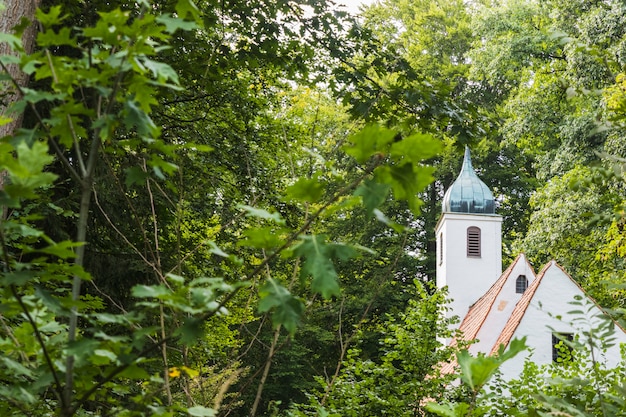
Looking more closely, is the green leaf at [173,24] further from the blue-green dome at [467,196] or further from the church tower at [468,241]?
the blue-green dome at [467,196]

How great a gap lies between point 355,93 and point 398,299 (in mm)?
17385

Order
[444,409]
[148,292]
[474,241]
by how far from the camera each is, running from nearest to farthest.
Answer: [148,292] < [444,409] < [474,241]

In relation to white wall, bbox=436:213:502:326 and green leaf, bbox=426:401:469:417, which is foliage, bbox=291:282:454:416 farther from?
white wall, bbox=436:213:502:326

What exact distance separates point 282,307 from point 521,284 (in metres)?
19.6

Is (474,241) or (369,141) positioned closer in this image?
(369,141)

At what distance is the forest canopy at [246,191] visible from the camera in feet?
5.50

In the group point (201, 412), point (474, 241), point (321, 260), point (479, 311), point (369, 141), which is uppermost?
point (474, 241)

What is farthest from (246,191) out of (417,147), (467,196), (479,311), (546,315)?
(467,196)

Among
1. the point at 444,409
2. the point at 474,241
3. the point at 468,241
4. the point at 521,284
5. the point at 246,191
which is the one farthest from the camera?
the point at 474,241

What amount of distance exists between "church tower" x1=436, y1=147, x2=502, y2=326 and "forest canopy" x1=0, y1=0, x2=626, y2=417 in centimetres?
373

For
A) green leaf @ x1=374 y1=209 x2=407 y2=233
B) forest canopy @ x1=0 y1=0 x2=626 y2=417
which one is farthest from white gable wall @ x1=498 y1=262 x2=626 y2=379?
green leaf @ x1=374 y1=209 x2=407 y2=233

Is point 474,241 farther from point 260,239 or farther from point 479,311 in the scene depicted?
point 260,239

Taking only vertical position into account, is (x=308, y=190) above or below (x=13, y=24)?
below

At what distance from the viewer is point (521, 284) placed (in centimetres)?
2027
